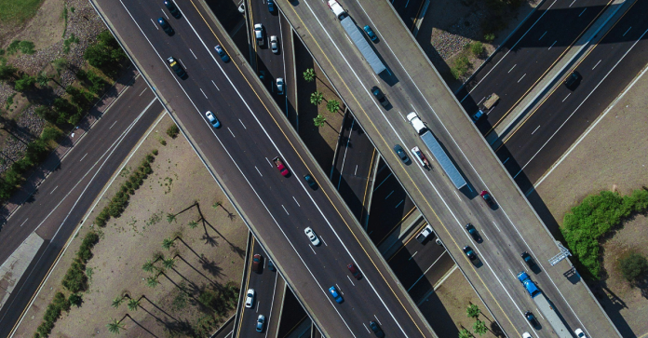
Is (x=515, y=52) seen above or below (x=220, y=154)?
below

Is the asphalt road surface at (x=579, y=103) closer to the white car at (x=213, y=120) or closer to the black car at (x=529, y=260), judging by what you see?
the black car at (x=529, y=260)

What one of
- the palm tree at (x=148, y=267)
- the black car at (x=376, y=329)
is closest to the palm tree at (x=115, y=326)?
the palm tree at (x=148, y=267)

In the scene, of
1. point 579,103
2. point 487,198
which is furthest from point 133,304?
point 579,103

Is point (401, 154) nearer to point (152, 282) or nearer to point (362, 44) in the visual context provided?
point (362, 44)

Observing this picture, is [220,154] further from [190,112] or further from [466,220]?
[466,220]

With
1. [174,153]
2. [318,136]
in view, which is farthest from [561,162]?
[174,153]

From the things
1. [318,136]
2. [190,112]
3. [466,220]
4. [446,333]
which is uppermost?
[190,112]
